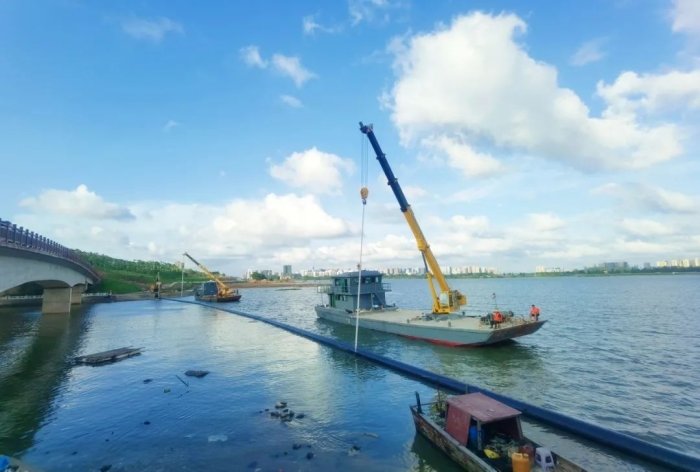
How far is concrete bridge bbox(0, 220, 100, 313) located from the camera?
30.7 meters

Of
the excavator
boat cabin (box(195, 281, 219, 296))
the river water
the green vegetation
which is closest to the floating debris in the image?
the river water

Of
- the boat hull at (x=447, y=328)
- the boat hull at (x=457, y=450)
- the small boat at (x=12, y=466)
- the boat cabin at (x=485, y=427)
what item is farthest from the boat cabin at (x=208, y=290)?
the boat cabin at (x=485, y=427)

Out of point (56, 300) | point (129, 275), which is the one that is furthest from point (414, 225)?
point (129, 275)

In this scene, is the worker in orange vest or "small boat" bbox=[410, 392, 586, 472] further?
the worker in orange vest

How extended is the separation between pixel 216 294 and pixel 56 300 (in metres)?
45.0

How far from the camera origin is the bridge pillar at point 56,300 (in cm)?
6956

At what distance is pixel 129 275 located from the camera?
14462cm

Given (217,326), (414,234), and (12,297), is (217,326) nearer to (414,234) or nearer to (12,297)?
(414,234)

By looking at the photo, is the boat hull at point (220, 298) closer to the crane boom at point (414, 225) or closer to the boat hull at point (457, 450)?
the crane boom at point (414, 225)

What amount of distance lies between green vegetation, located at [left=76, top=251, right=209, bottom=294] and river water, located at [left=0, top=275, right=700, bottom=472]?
284ft

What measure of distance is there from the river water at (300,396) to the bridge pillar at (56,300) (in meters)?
32.0

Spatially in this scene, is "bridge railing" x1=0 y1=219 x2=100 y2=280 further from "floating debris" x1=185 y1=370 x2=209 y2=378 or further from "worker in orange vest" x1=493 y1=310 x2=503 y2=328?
"worker in orange vest" x1=493 y1=310 x2=503 y2=328

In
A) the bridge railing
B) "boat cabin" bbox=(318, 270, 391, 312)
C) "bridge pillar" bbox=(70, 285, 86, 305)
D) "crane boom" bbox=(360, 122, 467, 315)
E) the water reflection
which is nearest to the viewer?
the water reflection

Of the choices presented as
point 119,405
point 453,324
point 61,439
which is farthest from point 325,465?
point 453,324
